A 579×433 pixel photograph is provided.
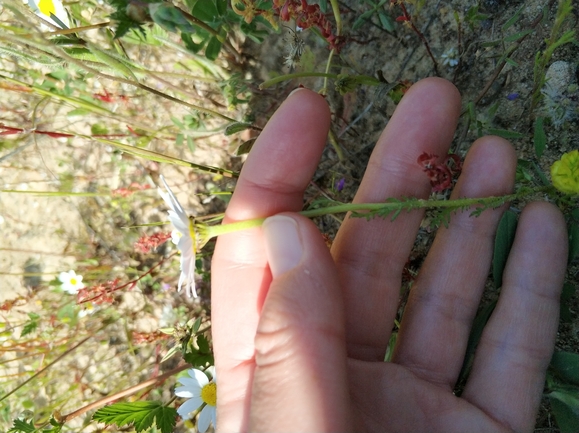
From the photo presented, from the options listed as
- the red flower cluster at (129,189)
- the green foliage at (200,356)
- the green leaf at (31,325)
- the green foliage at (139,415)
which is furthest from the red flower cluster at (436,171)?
the green leaf at (31,325)

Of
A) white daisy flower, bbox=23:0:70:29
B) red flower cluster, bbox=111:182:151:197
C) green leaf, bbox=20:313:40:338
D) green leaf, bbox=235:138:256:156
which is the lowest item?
green leaf, bbox=20:313:40:338

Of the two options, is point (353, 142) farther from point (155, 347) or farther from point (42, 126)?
point (42, 126)

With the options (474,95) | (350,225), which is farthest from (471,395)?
(474,95)

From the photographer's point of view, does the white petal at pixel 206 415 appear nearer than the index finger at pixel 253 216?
No

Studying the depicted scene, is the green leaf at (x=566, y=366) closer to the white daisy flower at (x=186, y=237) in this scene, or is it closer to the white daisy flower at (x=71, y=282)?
the white daisy flower at (x=186, y=237)

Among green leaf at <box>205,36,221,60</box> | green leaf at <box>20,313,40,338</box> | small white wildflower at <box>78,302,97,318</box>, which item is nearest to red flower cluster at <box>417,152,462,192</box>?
green leaf at <box>205,36,221,60</box>

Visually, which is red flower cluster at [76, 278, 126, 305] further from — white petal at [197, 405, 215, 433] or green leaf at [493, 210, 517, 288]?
green leaf at [493, 210, 517, 288]

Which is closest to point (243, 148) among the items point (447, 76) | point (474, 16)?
point (447, 76)
